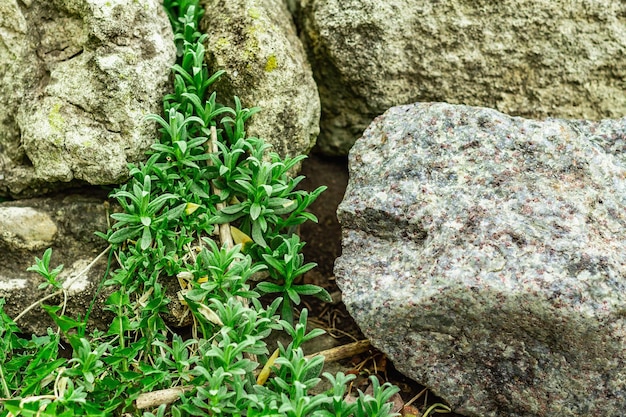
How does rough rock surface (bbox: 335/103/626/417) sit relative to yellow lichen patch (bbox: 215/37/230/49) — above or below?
below

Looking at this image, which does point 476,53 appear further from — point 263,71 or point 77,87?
point 77,87

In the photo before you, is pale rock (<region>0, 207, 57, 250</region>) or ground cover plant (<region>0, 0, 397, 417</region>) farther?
pale rock (<region>0, 207, 57, 250</region>)

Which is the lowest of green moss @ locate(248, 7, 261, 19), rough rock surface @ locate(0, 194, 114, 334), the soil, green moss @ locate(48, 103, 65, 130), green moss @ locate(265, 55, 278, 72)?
the soil

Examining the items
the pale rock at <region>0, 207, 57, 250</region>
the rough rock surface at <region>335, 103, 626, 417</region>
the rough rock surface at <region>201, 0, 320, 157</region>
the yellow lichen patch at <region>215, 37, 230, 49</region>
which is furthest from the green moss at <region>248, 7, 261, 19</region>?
the pale rock at <region>0, 207, 57, 250</region>

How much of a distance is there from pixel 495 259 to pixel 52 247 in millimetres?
1944

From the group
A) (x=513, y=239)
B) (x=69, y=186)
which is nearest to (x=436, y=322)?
(x=513, y=239)

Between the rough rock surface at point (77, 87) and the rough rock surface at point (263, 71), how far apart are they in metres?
0.27

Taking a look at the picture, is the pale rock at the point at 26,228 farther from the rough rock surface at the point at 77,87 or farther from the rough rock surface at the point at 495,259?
the rough rock surface at the point at 495,259

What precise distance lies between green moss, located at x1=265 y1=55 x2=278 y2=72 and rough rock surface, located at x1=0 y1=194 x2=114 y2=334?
1.00 metres

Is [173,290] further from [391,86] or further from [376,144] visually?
[391,86]

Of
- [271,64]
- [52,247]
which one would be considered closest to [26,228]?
[52,247]

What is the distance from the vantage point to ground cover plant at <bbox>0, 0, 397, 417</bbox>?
Answer: 2652 mm

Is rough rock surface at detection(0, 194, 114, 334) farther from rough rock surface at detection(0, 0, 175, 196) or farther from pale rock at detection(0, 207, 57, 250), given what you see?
rough rock surface at detection(0, 0, 175, 196)

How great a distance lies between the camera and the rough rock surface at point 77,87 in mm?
3154
